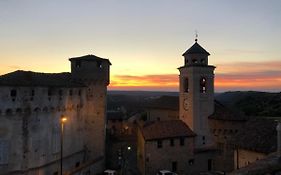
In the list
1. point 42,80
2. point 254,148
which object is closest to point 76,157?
point 42,80

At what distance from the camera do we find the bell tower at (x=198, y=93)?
4381cm

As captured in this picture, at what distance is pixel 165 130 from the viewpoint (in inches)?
1603

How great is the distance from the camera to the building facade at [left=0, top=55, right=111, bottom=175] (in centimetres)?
A: 3278

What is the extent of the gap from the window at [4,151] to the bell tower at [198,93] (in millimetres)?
21947

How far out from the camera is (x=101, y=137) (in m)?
43.4

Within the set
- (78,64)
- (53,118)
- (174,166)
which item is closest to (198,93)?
(174,166)

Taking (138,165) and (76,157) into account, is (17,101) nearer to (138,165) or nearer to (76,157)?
(76,157)

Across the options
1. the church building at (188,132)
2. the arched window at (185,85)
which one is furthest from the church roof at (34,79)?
the arched window at (185,85)

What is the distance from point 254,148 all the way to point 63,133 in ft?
65.6

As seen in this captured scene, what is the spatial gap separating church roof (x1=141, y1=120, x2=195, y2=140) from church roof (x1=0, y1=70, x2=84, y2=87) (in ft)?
30.9

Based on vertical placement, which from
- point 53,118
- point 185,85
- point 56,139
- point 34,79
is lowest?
point 56,139

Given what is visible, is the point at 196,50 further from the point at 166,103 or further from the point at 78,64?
the point at 78,64

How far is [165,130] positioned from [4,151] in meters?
17.5

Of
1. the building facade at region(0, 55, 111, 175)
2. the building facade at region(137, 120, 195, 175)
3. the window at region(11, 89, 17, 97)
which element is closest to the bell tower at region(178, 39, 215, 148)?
the building facade at region(137, 120, 195, 175)
